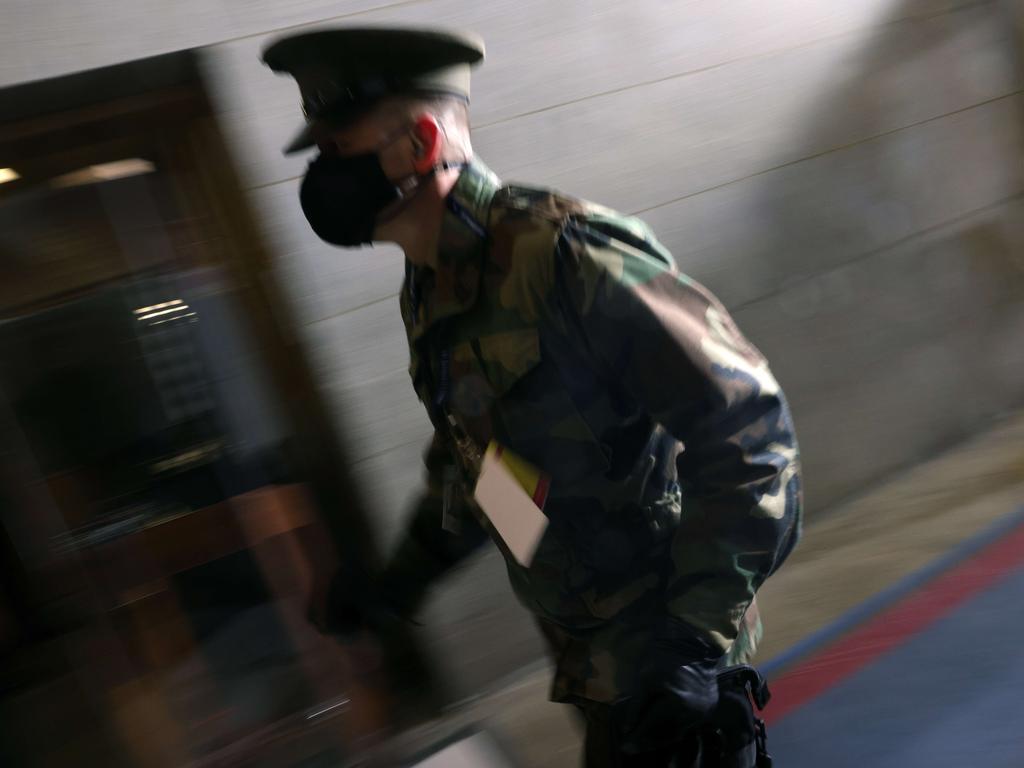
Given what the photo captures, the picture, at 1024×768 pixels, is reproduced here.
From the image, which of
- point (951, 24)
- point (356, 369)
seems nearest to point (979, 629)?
point (356, 369)

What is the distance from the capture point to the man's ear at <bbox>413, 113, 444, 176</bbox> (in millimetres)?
1244

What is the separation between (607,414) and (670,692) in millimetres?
376

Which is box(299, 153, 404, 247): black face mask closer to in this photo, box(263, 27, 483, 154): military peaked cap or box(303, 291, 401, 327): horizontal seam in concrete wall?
box(263, 27, 483, 154): military peaked cap

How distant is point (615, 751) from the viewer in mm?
1262

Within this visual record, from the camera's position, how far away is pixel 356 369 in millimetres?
2119

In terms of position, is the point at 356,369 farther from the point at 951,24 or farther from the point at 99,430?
the point at 951,24

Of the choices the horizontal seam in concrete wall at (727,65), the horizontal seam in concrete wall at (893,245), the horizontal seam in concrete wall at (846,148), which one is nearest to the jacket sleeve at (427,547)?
the horizontal seam in concrete wall at (846,148)

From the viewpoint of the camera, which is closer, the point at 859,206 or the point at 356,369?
the point at 356,369

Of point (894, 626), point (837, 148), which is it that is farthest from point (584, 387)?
point (837, 148)

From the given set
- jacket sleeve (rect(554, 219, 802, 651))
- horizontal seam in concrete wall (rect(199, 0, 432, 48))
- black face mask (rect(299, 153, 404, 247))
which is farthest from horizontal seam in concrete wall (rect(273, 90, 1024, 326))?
jacket sleeve (rect(554, 219, 802, 651))

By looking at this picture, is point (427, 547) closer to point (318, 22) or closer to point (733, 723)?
point (733, 723)

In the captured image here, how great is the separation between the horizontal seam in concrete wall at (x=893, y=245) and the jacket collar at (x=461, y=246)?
1578mm

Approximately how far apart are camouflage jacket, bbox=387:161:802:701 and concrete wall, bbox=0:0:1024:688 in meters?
0.82

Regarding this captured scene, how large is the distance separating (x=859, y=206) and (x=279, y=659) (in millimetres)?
2358
